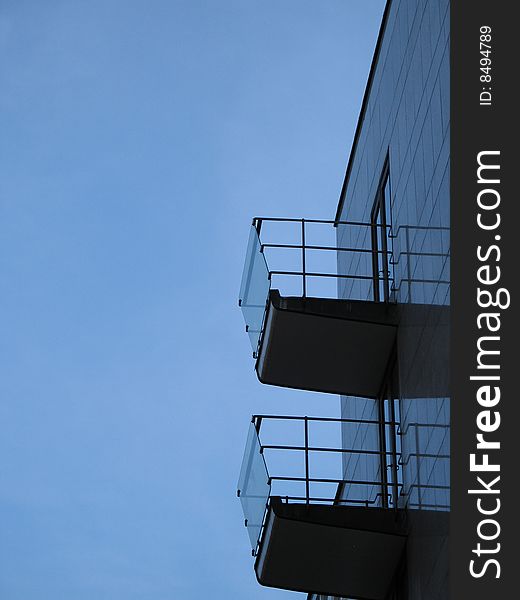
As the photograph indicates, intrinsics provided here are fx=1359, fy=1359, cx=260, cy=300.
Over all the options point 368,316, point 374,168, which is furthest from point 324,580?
point 374,168

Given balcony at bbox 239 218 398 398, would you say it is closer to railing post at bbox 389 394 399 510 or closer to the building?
the building

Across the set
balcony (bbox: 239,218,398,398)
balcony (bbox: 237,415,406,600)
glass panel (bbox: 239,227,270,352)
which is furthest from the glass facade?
glass panel (bbox: 239,227,270,352)

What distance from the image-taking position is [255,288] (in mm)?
→ 15359

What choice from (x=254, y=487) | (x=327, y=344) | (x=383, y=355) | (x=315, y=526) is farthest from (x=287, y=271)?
(x=315, y=526)

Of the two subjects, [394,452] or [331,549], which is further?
[394,452]

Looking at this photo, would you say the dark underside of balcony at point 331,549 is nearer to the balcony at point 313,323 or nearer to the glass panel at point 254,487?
the glass panel at point 254,487

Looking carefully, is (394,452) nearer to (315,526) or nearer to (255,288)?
(315,526)

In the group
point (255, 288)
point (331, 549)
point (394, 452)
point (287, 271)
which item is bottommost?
point (331, 549)

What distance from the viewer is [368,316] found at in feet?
47.8

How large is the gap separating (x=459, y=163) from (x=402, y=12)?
4.17 metres

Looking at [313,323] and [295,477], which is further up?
[313,323]

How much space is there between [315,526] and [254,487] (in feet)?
A: 3.94

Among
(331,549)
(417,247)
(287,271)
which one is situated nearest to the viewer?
(417,247)

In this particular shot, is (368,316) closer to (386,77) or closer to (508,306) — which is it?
(386,77)
